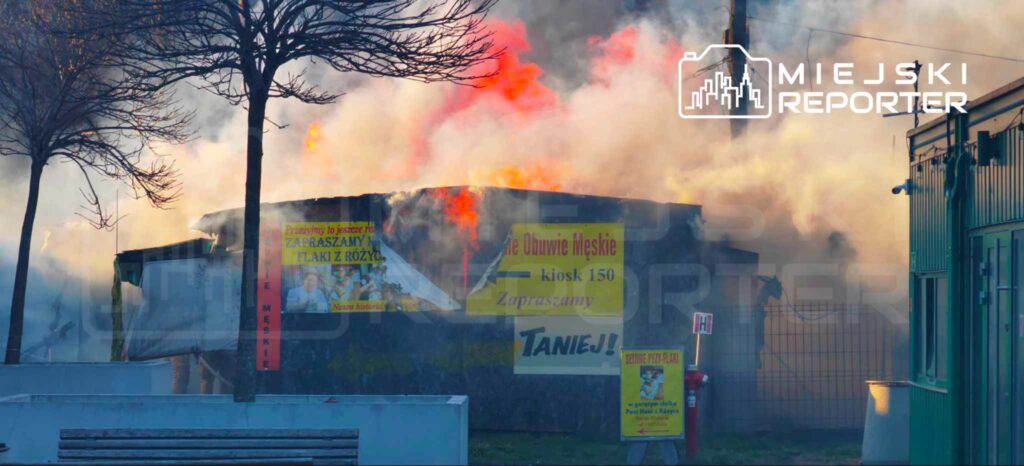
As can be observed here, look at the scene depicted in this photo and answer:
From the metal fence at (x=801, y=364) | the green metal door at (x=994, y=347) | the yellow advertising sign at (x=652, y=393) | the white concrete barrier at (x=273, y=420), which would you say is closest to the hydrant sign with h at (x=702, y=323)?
the metal fence at (x=801, y=364)

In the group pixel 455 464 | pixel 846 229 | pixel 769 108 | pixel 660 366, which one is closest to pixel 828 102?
pixel 769 108

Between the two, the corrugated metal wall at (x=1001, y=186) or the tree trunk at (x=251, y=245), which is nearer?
the corrugated metal wall at (x=1001, y=186)

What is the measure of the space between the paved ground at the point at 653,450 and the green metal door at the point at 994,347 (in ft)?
11.3

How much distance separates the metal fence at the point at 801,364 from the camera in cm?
1558

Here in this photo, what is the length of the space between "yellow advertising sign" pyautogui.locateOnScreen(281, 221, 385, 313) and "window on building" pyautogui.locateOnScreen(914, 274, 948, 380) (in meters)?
7.57

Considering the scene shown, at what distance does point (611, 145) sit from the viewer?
74.8 ft

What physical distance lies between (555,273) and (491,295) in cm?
101

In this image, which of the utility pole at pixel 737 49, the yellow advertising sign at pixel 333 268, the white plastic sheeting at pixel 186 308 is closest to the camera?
the yellow advertising sign at pixel 333 268

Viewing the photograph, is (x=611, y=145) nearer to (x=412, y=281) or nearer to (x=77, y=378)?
(x=412, y=281)

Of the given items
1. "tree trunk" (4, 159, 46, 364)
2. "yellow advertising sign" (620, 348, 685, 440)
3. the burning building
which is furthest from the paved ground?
"tree trunk" (4, 159, 46, 364)

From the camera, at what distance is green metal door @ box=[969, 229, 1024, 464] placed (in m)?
9.27

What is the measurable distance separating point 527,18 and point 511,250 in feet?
43.0

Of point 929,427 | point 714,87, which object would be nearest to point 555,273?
→ point 929,427

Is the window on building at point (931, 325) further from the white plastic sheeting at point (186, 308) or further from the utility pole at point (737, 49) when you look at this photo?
the utility pole at point (737, 49)
